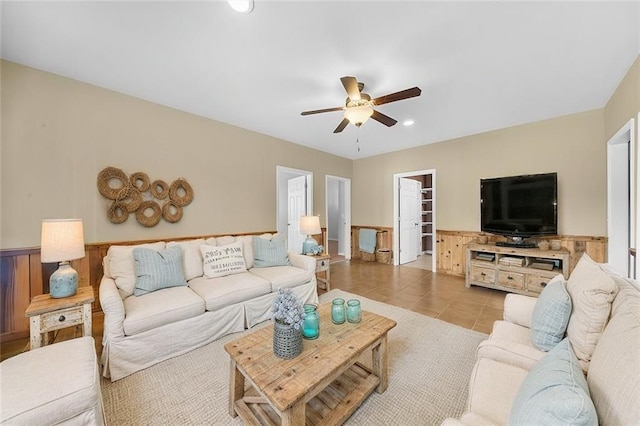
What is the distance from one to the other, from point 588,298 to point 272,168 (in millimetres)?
4072

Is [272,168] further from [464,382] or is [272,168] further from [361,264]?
[464,382]

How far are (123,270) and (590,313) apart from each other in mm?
3338

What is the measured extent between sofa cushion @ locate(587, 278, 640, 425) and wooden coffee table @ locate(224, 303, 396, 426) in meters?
0.99

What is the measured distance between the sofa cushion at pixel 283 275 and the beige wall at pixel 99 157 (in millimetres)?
1207

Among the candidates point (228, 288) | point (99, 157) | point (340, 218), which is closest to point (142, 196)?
point (99, 157)

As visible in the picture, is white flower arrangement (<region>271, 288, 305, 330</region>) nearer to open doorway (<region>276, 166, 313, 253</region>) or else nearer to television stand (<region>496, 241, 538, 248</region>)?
open doorway (<region>276, 166, 313, 253</region>)

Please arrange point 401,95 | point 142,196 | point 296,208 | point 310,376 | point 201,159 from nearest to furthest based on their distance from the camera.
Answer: point 310,376 → point 401,95 → point 142,196 → point 201,159 → point 296,208

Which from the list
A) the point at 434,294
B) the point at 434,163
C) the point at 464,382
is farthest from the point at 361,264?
the point at 464,382

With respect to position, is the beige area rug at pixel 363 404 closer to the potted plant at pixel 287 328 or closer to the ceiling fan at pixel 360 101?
the potted plant at pixel 287 328

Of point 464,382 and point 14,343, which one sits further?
point 14,343

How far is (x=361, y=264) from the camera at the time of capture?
18.0 feet

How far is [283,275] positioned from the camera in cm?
289

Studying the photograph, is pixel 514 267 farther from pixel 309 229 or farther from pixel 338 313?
pixel 338 313

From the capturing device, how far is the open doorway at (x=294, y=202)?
16.5ft
